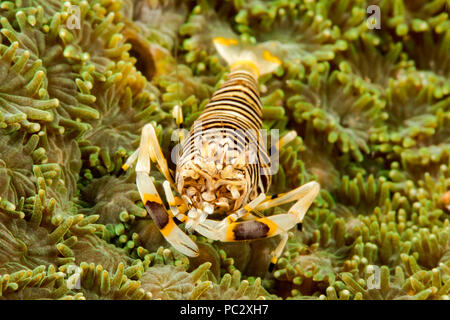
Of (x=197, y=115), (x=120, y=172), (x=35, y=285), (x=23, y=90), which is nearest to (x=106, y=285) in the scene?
(x=35, y=285)

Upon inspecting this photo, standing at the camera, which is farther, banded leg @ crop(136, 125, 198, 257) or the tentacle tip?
the tentacle tip

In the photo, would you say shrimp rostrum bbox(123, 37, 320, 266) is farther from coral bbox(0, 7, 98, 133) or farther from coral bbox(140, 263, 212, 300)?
coral bbox(0, 7, 98, 133)

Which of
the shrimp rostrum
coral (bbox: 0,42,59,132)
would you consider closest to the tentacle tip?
the shrimp rostrum

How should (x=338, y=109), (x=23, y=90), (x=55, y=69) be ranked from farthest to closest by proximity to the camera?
(x=338, y=109), (x=55, y=69), (x=23, y=90)

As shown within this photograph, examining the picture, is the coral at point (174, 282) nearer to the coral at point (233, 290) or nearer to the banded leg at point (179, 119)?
the coral at point (233, 290)

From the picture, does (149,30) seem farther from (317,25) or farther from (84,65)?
(317,25)

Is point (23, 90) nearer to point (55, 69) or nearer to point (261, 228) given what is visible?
point (55, 69)

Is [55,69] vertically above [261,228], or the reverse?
[55,69]
